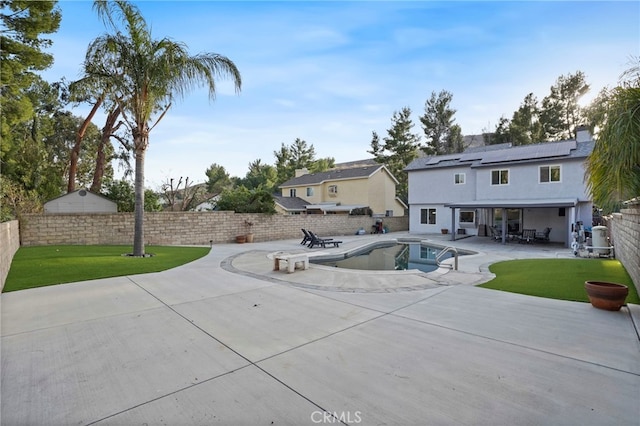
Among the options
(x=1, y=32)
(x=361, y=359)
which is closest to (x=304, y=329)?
(x=361, y=359)

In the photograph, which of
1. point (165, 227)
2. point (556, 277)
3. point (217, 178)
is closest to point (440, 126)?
point (556, 277)

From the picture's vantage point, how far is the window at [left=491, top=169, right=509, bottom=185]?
20.6m

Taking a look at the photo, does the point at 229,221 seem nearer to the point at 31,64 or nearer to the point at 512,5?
the point at 31,64

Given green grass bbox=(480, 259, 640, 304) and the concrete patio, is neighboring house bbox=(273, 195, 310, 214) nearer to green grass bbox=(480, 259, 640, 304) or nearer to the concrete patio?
green grass bbox=(480, 259, 640, 304)

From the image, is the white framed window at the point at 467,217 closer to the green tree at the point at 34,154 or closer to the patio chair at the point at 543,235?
the patio chair at the point at 543,235

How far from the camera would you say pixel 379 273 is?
28.7ft

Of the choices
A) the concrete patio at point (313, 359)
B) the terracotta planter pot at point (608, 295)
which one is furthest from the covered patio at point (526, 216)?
the concrete patio at point (313, 359)

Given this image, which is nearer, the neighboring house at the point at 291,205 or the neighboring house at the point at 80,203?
the neighboring house at the point at 80,203

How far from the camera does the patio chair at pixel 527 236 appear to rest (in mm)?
18109

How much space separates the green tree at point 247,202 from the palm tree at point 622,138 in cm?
1674

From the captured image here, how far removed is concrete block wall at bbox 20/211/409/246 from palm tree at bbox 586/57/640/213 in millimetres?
16427

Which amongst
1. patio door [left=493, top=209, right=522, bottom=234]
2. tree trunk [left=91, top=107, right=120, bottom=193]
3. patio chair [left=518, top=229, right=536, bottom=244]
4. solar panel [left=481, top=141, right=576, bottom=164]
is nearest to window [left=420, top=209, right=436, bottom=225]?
patio door [left=493, top=209, right=522, bottom=234]

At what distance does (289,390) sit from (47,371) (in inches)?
105
